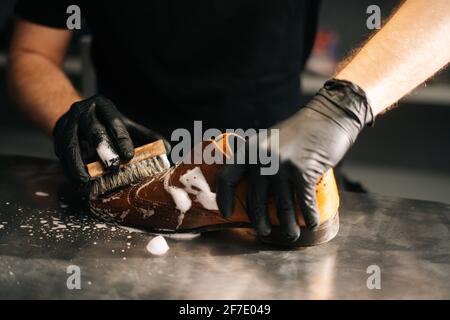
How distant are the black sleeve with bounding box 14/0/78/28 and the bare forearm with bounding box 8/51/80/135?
0.31ft

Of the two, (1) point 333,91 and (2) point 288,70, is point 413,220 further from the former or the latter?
(2) point 288,70

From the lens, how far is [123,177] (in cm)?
111

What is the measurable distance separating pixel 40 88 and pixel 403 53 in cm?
92

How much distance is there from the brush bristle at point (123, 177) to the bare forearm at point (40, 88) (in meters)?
0.39

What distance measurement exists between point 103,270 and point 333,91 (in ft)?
1.53

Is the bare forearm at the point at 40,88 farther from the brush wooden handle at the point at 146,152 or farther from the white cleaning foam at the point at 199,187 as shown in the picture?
the white cleaning foam at the point at 199,187

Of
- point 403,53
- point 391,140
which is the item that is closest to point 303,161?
point 403,53

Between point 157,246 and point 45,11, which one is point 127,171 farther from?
point 45,11

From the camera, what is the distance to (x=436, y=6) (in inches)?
43.1

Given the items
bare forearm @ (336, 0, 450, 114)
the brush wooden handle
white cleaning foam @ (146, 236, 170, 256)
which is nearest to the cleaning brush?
the brush wooden handle

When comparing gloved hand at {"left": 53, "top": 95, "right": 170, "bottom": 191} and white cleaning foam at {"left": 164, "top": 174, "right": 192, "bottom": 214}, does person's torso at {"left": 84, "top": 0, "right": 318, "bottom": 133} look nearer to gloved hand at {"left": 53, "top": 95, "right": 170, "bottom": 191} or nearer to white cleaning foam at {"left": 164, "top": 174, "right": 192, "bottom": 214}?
gloved hand at {"left": 53, "top": 95, "right": 170, "bottom": 191}

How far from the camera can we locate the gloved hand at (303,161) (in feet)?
3.04
